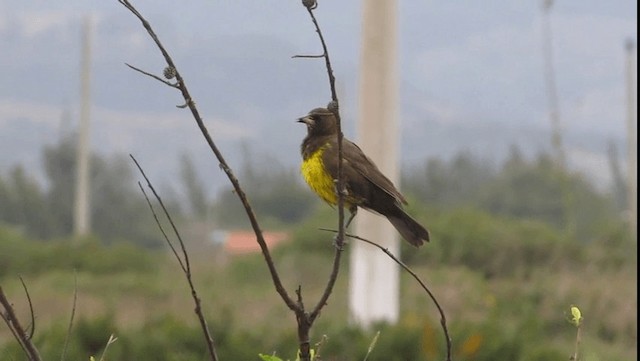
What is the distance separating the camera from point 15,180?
42.6 metres

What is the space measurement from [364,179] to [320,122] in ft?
0.51

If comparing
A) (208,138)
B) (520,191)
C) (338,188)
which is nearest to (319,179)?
(338,188)

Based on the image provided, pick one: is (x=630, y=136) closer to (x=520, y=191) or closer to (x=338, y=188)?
(x=520, y=191)

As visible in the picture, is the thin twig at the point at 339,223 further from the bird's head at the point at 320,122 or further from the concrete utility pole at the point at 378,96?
the concrete utility pole at the point at 378,96

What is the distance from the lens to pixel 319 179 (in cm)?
201

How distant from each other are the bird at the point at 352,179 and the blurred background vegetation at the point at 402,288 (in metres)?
0.41

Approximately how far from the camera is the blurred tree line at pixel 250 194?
39656 mm

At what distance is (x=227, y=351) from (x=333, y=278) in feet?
15.0

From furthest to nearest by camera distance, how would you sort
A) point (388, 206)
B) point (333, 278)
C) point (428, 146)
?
point (428, 146) < point (388, 206) < point (333, 278)

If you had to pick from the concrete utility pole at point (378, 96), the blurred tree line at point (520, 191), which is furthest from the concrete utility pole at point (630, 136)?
the concrete utility pole at point (378, 96)

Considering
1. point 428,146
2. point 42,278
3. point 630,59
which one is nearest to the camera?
point 42,278

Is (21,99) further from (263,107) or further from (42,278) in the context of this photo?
(42,278)

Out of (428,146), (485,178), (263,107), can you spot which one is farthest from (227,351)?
(263,107)

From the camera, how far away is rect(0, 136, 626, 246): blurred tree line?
39656 millimetres
